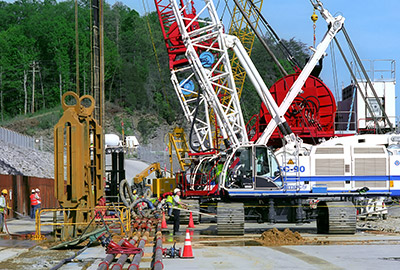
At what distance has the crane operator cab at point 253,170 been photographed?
24750 millimetres

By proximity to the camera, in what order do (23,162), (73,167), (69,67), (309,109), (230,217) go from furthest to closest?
(69,67)
(23,162)
(309,109)
(230,217)
(73,167)

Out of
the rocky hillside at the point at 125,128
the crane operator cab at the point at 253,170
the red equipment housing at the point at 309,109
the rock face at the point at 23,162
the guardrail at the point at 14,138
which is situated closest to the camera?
the crane operator cab at the point at 253,170

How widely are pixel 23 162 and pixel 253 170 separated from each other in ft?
132

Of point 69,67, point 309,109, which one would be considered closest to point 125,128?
point 69,67

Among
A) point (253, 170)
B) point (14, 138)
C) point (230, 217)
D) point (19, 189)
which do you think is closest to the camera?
point (230, 217)

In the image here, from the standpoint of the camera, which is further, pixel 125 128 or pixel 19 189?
pixel 125 128

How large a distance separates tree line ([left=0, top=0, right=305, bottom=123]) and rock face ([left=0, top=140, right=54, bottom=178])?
5793 centimetres

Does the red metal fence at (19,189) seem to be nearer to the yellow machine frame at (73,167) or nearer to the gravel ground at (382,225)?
the yellow machine frame at (73,167)

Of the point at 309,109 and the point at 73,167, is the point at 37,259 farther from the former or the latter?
the point at 309,109

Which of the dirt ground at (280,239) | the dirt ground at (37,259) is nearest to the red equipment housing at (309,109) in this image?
the dirt ground at (280,239)

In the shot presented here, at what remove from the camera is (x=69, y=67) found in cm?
14050

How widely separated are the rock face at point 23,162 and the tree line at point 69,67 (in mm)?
57928

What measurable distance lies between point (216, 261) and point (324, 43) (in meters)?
20.8

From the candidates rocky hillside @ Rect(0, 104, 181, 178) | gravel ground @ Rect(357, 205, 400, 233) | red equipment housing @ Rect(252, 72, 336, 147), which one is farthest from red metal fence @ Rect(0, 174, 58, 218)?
rocky hillside @ Rect(0, 104, 181, 178)
